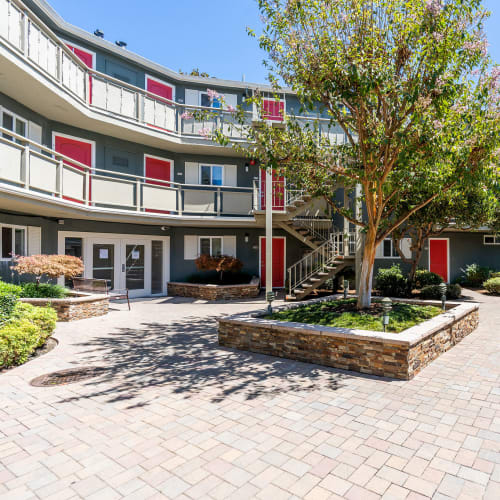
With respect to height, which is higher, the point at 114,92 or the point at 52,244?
the point at 114,92

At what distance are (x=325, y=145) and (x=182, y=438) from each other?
25.2ft

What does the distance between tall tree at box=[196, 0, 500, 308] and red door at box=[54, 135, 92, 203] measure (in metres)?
7.86

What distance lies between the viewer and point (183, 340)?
310 inches

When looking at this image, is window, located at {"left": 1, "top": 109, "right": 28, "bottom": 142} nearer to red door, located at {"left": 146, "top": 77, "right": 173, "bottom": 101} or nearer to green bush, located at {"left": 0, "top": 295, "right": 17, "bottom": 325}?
green bush, located at {"left": 0, "top": 295, "right": 17, "bottom": 325}

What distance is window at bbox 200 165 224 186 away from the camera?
16.5 m

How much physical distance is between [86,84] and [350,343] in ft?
38.3

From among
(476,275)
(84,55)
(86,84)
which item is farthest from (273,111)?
(476,275)

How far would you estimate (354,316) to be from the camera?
736cm

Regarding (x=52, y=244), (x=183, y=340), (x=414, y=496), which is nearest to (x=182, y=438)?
(x=414, y=496)

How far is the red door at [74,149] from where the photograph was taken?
12.7m

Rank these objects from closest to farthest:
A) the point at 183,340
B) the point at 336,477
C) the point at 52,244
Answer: the point at 336,477 → the point at 183,340 → the point at 52,244

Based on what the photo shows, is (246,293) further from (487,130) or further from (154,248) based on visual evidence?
(487,130)

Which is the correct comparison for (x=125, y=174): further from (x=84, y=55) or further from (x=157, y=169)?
(x=84, y=55)

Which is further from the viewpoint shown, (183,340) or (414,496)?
(183,340)
